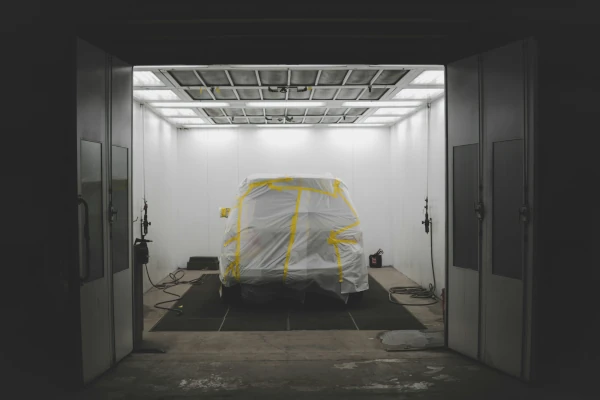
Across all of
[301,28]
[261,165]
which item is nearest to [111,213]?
[301,28]

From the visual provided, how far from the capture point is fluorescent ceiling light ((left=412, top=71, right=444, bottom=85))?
5202 millimetres

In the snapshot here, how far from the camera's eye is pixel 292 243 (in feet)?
17.7

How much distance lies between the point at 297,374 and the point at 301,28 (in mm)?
2803

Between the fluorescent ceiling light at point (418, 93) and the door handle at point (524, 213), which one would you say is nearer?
the door handle at point (524, 213)

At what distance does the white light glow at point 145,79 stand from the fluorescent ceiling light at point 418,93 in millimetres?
3601

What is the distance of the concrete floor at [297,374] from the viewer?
9.68 ft

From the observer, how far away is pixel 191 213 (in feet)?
29.2

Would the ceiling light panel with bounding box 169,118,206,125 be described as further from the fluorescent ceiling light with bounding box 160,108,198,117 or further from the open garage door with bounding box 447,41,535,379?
the open garage door with bounding box 447,41,535,379

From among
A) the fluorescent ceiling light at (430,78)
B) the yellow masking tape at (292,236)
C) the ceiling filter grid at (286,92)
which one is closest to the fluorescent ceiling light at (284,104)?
the ceiling filter grid at (286,92)

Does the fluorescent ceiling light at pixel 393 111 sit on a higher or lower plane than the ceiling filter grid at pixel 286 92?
higher

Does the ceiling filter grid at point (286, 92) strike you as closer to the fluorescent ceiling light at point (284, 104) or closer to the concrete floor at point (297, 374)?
the fluorescent ceiling light at point (284, 104)

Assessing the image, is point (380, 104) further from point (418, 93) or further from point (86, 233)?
point (86, 233)

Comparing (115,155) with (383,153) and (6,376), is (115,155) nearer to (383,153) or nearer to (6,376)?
(6,376)

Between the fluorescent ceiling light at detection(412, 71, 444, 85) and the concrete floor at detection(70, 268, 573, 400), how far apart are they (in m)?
3.43
